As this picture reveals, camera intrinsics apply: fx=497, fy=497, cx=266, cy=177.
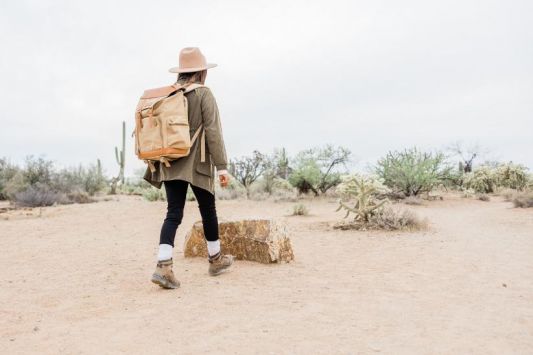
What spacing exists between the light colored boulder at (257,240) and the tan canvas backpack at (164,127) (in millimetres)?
1479

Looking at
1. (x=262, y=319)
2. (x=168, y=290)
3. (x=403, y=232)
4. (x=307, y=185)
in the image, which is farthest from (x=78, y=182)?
(x=262, y=319)

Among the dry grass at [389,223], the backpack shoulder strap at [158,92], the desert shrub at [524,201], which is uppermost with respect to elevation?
the backpack shoulder strap at [158,92]

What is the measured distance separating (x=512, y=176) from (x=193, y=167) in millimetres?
17020

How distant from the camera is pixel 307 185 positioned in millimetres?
16438

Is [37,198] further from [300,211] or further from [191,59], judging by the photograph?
[191,59]

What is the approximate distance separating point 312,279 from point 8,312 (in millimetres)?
2486

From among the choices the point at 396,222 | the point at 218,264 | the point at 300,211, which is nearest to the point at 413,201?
the point at 300,211

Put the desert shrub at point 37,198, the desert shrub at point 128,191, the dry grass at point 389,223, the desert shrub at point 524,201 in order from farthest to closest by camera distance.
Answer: the desert shrub at point 128,191 < the desert shrub at point 37,198 < the desert shrub at point 524,201 < the dry grass at point 389,223

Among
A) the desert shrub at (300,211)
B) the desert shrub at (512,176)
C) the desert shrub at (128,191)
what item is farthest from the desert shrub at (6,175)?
the desert shrub at (512,176)

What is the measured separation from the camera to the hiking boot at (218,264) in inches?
182

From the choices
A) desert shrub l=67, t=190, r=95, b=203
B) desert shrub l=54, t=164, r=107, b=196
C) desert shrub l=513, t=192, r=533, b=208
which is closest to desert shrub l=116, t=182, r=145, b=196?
desert shrub l=54, t=164, r=107, b=196

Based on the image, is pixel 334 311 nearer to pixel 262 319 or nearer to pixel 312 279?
pixel 262 319

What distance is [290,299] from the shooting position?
379 cm

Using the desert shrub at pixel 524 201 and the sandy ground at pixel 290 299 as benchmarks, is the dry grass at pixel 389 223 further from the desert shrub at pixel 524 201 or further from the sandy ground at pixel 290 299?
the desert shrub at pixel 524 201
